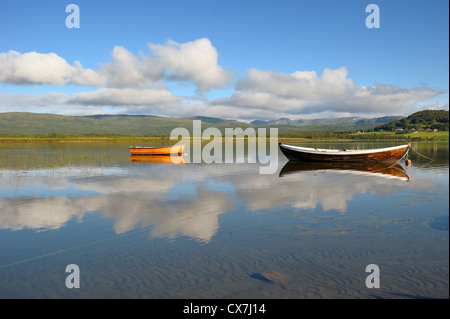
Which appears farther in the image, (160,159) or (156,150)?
(156,150)

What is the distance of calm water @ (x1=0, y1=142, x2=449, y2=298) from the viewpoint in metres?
8.18

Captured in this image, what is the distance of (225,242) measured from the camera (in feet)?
37.4

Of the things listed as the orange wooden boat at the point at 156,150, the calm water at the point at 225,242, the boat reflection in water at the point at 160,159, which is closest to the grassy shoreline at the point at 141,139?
the orange wooden boat at the point at 156,150

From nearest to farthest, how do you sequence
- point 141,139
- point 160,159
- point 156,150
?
1. point 160,159
2. point 156,150
3. point 141,139

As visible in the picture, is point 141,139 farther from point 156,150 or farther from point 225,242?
point 225,242

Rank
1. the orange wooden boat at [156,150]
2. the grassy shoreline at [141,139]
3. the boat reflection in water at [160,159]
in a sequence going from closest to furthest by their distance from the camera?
1. the boat reflection in water at [160,159]
2. the orange wooden boat at [156,150]
3. the grassy shoreline at [141,139]

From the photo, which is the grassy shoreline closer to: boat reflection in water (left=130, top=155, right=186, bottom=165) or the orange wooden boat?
the orange wooden boat

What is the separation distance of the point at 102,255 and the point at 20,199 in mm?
12132

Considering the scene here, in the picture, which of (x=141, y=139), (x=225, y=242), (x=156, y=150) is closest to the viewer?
(x=225, y=242)

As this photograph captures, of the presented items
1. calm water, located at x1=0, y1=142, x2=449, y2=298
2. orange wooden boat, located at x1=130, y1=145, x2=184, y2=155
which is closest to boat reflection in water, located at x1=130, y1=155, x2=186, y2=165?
orange wooden boat, located at x1=130, y1=145, x2=184, y2=155

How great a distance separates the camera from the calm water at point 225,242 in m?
8.18

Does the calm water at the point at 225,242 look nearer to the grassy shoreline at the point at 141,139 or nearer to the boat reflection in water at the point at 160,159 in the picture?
the boat reflection in water at the point at 160,159

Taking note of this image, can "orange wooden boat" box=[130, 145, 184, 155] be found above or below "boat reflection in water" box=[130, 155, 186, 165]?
above

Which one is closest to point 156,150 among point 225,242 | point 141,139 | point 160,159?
point 160,159
